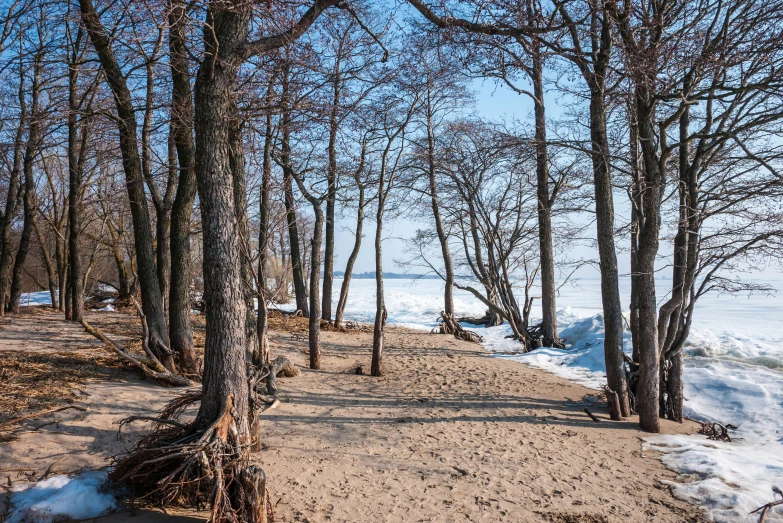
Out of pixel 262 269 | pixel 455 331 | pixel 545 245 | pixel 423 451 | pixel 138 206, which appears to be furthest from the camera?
pixel 455 331

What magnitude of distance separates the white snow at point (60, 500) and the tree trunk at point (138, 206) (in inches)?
132

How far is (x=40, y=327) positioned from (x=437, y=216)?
39.9 feet

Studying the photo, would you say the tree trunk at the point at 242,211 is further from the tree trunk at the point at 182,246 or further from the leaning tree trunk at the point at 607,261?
the leaning tree trunk at the point at 607,261

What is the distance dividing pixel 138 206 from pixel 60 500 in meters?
4.83

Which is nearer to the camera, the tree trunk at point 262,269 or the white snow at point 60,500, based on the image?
the white snow at point 60,500

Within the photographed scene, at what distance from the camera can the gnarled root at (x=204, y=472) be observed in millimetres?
3935

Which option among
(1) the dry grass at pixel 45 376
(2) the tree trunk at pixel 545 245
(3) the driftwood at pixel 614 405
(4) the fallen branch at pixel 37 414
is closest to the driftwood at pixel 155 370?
(1) the dry grass at pixel 45 376

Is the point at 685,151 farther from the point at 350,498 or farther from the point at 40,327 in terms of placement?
the point at 40,327

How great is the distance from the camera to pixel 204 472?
13.5ft

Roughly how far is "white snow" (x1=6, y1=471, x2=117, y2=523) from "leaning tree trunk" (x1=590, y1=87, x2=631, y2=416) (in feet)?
22.4

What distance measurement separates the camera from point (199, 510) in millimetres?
4195

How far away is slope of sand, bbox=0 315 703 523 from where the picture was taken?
450 centimetres

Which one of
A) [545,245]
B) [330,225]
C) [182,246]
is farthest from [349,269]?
[182,246]

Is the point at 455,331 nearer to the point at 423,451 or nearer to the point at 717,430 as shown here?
the point at 717,430
